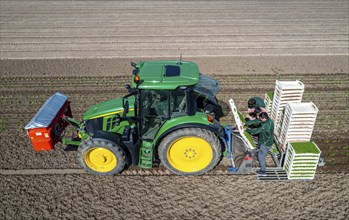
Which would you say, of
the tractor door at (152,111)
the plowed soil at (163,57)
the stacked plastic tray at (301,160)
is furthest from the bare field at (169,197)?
the tractor door at (152,111)

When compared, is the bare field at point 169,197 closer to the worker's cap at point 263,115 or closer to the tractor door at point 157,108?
the tractor door at point 157,108

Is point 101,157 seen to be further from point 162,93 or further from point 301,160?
point 301,160

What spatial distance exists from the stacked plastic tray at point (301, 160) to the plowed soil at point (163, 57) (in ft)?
0.72

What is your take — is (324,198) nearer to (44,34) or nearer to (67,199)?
(67,199)

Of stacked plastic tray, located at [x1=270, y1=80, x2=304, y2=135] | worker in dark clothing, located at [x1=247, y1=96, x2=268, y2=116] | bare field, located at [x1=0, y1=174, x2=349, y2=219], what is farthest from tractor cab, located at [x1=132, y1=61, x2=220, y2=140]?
stacked plastic tray, located at [x1=270, y1=80, x2=304, y2=135]

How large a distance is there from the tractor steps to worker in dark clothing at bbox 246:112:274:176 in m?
0.10

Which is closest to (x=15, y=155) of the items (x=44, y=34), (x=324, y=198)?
(x=324, y=198)

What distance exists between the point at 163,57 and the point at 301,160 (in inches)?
366

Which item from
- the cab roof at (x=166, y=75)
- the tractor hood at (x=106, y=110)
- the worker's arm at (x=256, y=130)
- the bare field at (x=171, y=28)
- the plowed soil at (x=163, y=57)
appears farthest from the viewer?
the bare field at (x=171, y=28)

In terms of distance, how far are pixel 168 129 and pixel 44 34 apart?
14.5 meters

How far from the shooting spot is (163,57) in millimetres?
14688

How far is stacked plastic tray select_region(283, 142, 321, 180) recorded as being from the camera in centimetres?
671

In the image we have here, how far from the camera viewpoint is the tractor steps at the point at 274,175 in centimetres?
695

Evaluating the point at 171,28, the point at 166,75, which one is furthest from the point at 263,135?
the point at 171,28
